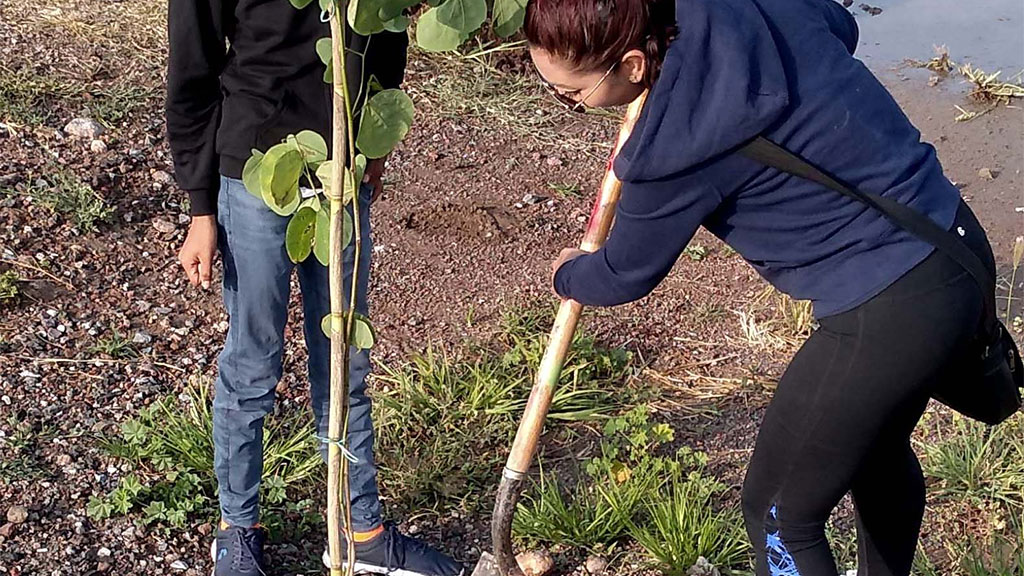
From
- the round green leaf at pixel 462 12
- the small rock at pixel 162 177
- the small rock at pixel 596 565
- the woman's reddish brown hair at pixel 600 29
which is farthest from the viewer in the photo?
the small rock at pixel 162 177

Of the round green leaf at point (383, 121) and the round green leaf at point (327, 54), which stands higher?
the round green leaf at point (327, 54)

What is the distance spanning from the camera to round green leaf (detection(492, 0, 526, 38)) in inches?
56.6

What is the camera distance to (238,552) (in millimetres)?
2688

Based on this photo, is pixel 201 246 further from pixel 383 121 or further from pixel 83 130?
pixel 83 130

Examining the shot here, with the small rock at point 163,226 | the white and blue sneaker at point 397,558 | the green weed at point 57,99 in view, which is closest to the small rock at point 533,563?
the white and blue sneaker at point 397,558

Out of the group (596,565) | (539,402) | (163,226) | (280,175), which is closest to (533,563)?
(596,565)

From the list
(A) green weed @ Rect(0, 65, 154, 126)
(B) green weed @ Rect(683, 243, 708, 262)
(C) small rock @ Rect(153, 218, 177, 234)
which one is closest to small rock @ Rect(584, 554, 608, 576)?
(B) green weed @ Rect(683, 243, 708, 262)

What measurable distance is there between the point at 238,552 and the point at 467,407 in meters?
0.92

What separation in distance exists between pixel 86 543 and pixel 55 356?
88 centimetres

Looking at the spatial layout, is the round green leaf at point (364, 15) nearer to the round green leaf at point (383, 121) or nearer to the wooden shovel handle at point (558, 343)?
the round green leaf at point (383, 121)

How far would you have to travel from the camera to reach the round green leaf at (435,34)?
1386 mm

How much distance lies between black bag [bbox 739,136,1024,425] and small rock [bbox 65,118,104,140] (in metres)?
3.52

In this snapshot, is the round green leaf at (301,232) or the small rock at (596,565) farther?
the small rock at (596,565)

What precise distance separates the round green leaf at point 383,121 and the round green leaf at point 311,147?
60 millimetres
